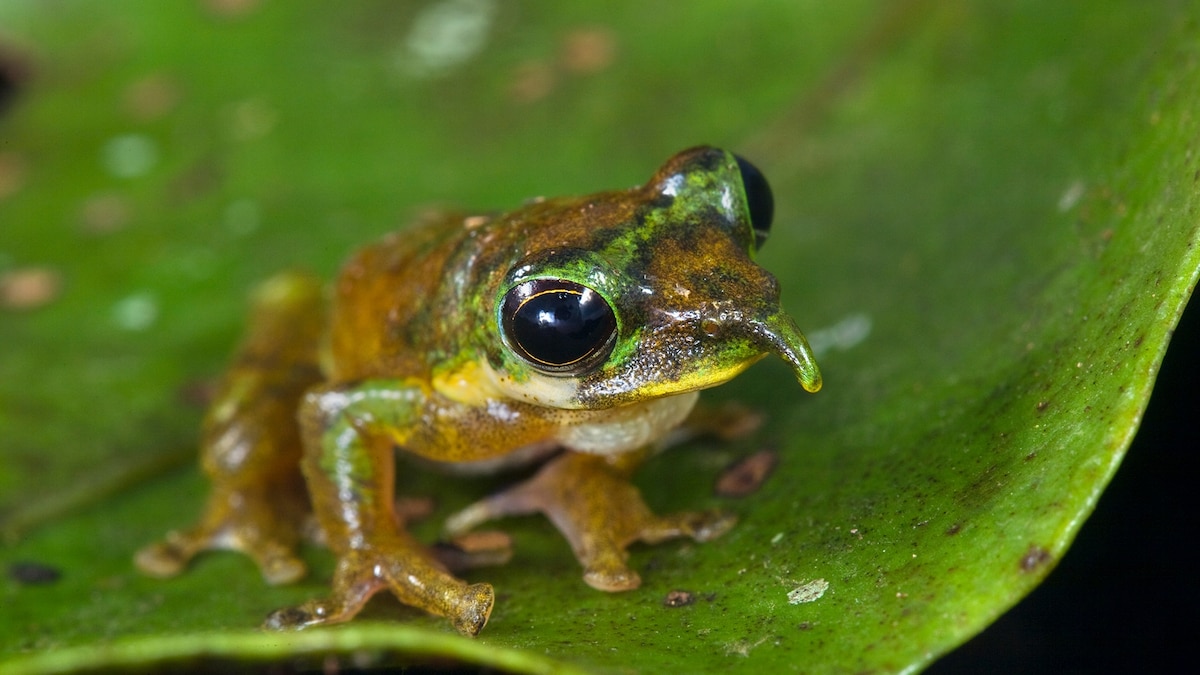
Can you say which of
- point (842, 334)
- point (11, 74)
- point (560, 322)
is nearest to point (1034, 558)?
point (560, 322)

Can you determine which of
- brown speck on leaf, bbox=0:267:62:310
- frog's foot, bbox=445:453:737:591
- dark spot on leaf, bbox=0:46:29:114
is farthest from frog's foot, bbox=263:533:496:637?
dark spot on leaf, bbox=0:46:29:114

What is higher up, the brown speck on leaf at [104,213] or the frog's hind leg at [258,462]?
the brown speck on leaf at [104,213]

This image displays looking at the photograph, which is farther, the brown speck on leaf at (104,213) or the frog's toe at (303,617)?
the brown speck on leaf at (104,213)

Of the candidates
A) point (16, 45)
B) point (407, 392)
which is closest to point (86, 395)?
point (407, 392)

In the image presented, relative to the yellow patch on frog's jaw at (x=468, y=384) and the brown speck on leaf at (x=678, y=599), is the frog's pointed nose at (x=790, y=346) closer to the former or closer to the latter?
the brown speck on leaf at (x=678, y=599)

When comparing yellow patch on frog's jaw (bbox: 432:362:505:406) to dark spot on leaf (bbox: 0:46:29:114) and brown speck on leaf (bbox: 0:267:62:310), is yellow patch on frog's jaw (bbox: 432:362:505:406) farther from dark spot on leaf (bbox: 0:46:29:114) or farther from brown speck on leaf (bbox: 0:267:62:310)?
dark spot on leaf (bbox: 0:46:29:114)

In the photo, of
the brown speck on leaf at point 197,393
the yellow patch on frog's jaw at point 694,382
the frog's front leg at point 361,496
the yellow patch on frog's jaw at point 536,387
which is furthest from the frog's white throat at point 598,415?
the brown speck on leaf at point 197,393
